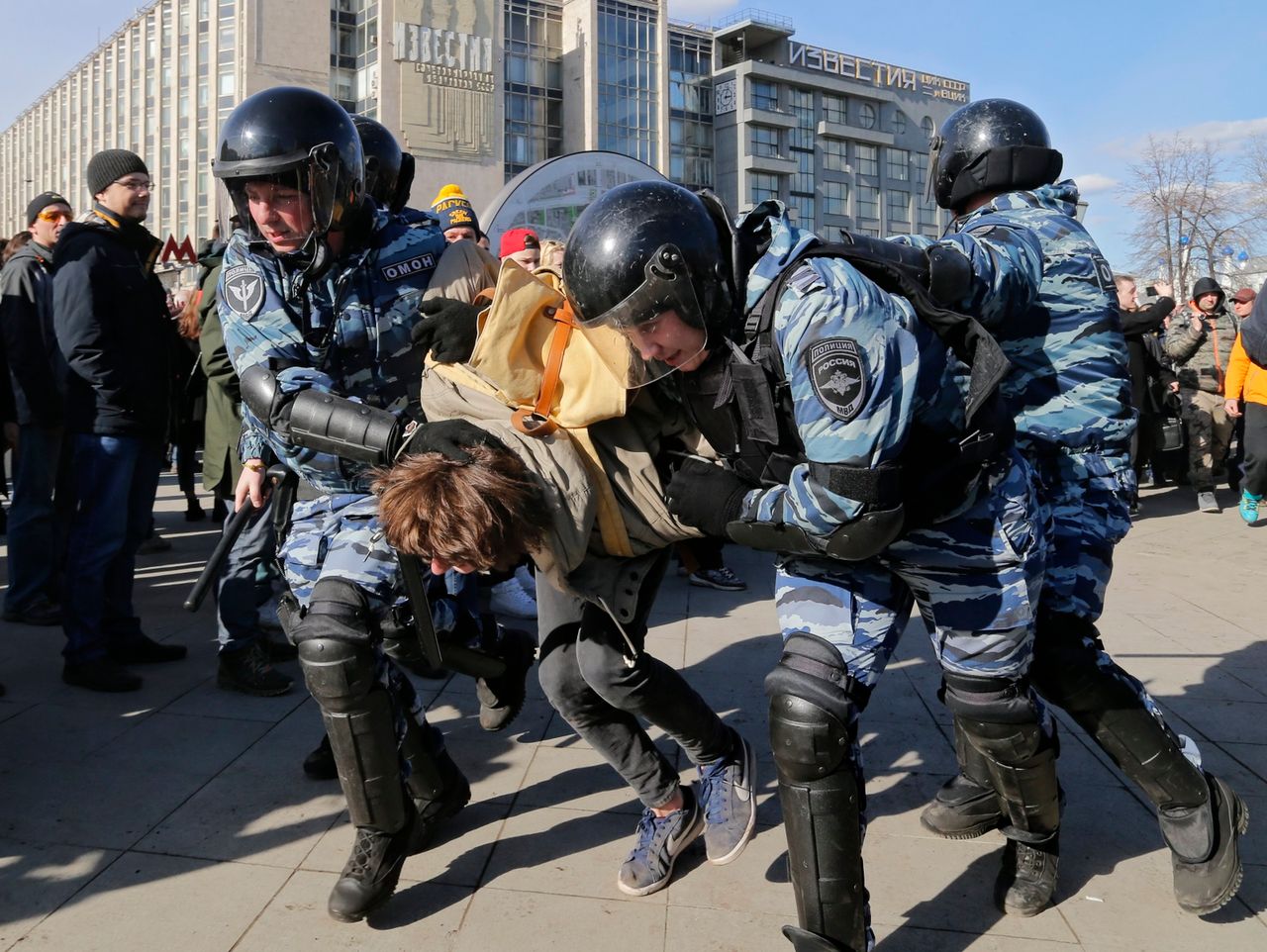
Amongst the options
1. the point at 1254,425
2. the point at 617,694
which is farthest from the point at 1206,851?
the point at 1254,425

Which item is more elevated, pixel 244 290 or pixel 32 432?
pixel 244 290

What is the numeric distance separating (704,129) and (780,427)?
68.0 m

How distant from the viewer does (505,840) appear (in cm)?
295

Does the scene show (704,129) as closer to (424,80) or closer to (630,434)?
(424,80)

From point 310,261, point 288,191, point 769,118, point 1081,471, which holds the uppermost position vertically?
point 769,118

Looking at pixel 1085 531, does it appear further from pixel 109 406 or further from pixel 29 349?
pixel 29 349

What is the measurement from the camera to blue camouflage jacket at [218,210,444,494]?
2.80 meters

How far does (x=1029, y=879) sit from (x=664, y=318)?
1.61 metres

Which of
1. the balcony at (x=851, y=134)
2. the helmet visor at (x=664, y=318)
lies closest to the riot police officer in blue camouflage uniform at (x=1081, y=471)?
the helmet visor at (x=664, y=318)

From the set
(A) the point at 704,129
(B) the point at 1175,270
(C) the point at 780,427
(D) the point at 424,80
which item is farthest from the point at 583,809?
(A) the point at 704,129

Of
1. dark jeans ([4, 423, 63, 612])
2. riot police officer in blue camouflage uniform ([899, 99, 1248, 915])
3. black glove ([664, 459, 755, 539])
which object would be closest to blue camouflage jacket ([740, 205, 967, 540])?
black glove ([664, 459, 755, 539])

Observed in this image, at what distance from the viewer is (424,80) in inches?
2060

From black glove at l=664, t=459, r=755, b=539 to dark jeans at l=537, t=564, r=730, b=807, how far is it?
526 mm

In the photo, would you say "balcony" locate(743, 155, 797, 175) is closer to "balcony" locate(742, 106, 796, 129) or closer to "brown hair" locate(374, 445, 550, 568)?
"balcony" locate(742, 106, 796, 129)
